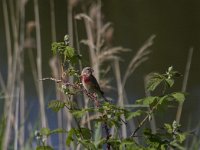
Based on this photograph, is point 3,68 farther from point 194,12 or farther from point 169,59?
point 194,12

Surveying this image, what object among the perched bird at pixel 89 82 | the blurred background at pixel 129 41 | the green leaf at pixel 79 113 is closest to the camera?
the green leaf at pixel 79 113

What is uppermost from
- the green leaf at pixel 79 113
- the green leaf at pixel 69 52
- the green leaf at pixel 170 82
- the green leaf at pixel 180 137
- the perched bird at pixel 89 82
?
the green leaf at pixel 69 52

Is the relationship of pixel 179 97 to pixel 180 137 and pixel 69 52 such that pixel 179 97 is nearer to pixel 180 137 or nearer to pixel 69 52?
pixel 180 137

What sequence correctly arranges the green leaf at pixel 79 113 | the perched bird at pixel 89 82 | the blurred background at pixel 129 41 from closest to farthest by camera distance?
the green leaf at pixel 79 113
the perched bird at pixel 89 82
the blurred background at pixel 129 41

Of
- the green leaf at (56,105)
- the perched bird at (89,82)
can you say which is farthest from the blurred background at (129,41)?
the green leaf at (56,105)

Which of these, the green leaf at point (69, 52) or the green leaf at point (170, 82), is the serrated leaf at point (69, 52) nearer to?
the green leaf at point (69, 52)

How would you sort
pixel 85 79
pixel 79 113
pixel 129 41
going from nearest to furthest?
1. pixel 79 113
2. pixel 85 79
3. pixel 129 41

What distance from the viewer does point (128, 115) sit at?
1293mm

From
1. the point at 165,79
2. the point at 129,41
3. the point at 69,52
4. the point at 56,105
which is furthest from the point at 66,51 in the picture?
the point at 129,41

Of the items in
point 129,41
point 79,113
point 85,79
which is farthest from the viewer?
point 129,41

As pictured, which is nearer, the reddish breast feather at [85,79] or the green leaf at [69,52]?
the green leaf at [69,52]

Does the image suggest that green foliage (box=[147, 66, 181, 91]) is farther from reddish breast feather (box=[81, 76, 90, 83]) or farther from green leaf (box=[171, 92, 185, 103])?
reddish breast feather (box=[81, 76, 90, 83])

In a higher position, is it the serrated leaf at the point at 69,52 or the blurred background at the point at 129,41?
the blurred background at the point at 129,41

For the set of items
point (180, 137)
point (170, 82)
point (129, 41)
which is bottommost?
point (180, 137)
